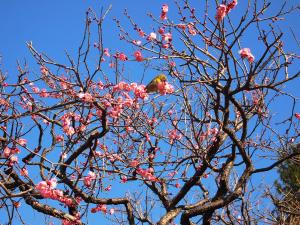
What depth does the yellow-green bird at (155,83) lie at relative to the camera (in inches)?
197

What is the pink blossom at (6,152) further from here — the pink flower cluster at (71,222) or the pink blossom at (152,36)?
the pink blossom at (152,36)

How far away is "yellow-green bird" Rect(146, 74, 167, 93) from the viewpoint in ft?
16.4

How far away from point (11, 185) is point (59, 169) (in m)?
0.67

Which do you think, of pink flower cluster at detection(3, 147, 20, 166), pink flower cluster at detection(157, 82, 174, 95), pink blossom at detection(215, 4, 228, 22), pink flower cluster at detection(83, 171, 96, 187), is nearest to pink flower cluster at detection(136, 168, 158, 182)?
pink flower cluster at detection(83, 171, 96, 187)

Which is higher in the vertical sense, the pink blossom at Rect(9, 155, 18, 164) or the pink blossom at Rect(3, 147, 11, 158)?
the pink blossom at Rect(3, 147, 11, 158)

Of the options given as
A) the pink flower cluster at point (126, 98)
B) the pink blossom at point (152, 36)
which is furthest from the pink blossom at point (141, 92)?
the pink blossom at point (152, 36)

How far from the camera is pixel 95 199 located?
5457 millimetres

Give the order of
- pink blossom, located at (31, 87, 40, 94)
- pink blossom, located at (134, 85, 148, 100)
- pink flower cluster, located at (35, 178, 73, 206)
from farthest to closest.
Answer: pink blossom, located at (31, 87, 40, 94), pink blossom, located at (134, 85, 148, 100), pink flower cluster, located at (35, 178, 73, 206)

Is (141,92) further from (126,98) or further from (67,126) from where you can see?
(67,126)

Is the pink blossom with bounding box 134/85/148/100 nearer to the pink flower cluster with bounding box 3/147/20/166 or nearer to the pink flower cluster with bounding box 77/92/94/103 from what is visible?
the pink flower cluster with bounding box 77/92/94/103

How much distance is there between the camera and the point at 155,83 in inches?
197

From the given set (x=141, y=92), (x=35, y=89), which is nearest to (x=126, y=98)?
(x=141, y=92)

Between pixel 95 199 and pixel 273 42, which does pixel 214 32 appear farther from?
pixel 95 199

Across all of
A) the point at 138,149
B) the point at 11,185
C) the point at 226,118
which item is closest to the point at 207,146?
the point at 226,118
